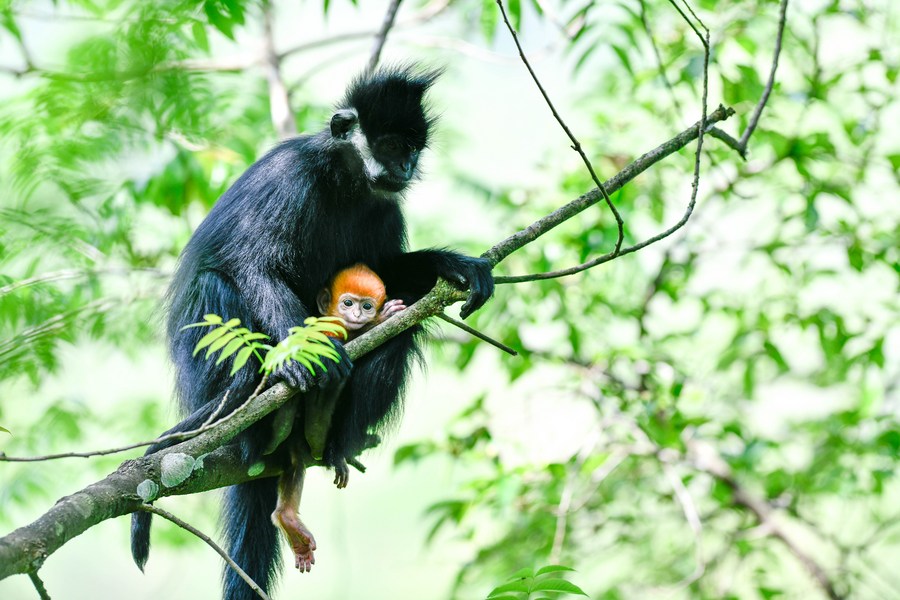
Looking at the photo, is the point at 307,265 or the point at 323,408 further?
the point at 307,265

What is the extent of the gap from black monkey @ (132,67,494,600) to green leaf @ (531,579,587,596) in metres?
1.03

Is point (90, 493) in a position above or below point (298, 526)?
below

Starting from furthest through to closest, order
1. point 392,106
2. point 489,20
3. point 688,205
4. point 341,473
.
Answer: point 489,20, point 392,106, point 341,473, point 688,205

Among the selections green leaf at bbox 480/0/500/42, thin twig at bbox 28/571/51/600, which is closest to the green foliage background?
green leaf at bbox 480/0/500/42

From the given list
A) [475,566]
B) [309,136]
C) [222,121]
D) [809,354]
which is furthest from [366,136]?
[809,354]

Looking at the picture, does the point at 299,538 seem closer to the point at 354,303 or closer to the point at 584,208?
the point at 354,303

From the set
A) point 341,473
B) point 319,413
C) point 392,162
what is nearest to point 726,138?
point 392,162

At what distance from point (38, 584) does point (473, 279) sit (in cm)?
209

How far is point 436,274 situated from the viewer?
13.0 feet

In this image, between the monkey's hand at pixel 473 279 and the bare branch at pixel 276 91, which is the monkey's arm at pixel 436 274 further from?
the bare branch at pixel 276 91

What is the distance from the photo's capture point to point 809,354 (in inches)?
287

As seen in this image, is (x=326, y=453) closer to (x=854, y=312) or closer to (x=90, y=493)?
(x=90, y=493)

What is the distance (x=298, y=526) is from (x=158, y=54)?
180 centimetres

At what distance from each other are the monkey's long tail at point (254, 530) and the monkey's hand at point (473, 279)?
1151mm
